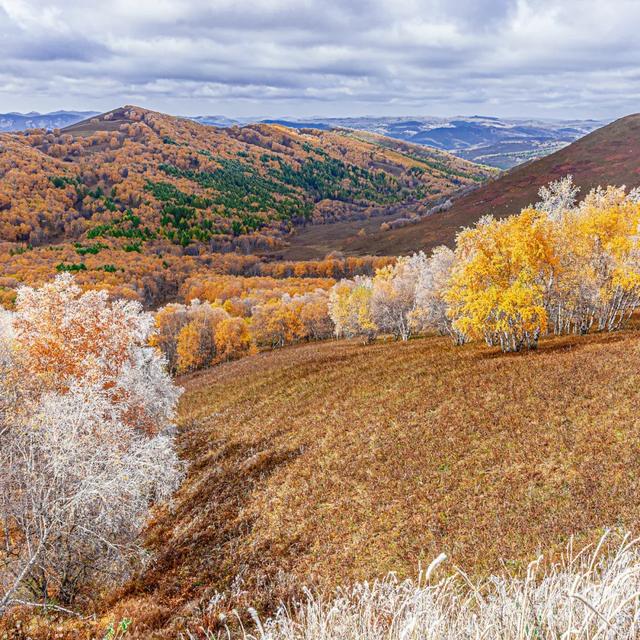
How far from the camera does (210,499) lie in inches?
890

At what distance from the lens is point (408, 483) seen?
58.5 feet

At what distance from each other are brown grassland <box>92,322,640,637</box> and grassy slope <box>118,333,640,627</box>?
7cm

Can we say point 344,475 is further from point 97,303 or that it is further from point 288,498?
point 97,303

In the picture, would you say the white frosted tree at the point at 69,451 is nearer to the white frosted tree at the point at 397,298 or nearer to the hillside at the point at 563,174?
the white frosted tree at the point at 397,298

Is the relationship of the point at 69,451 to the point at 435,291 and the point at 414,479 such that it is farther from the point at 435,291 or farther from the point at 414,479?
the point at 435,291

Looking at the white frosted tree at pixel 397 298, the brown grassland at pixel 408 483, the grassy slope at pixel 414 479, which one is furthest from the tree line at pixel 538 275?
the white frosted tree at pixel 397 298

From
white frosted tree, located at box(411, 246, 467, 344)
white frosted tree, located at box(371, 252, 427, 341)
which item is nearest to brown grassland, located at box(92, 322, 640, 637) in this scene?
white frosted tree, located at box(411, 246, 467, 344)

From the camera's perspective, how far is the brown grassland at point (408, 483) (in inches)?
540

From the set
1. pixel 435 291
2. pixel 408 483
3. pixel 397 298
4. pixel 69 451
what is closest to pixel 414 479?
pixel 408 483

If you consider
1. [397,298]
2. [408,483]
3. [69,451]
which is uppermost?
[69,451]

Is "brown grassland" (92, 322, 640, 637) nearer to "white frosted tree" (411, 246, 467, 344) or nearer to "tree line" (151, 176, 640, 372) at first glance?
"tree line" (151, 176, 640, 372)

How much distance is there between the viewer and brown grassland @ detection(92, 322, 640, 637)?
13719mm

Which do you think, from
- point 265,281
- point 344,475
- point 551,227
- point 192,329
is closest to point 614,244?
point 551,227

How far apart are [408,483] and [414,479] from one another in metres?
0.32
